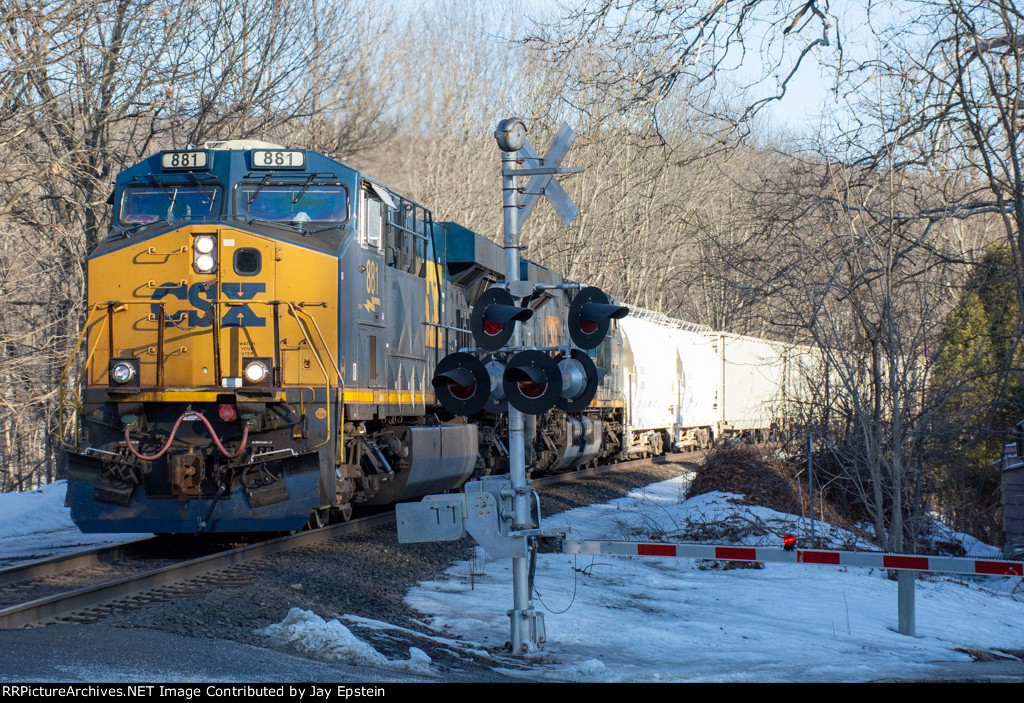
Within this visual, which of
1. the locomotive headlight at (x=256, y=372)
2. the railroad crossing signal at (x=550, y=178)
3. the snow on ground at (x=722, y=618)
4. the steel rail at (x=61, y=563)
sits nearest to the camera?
the snow on ground at (x=722, y=618)

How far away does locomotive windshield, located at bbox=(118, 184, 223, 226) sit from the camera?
1058cm

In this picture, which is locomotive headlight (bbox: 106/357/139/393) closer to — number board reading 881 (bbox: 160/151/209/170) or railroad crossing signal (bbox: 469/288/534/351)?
number board reading 881 (bbox: 160/151/209/170)

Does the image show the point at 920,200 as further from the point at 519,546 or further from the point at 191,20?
the point at 191,20

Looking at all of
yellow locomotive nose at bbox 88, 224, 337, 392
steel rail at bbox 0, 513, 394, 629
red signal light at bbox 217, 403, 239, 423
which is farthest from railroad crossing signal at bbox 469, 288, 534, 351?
steel rail at bbox 0, 513, 394, 629

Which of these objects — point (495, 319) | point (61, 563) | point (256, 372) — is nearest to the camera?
point (495, 319)

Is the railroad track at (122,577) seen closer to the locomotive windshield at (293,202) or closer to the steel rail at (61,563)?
the steel rail at (61,563)

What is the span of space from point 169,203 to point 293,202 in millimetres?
1265

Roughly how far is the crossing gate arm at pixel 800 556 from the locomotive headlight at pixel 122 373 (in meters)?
4.84

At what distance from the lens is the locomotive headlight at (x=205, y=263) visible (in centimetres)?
1012

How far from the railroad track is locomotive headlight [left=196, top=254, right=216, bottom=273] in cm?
271

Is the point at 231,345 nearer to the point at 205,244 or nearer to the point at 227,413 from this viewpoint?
the point at 227,413

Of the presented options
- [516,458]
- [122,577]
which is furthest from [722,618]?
Answer: [122,577]

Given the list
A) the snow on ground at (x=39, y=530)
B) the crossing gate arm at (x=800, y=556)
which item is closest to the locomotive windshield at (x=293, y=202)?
the snow on ground at (x=39, y=530)

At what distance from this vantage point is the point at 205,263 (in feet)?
33.2
